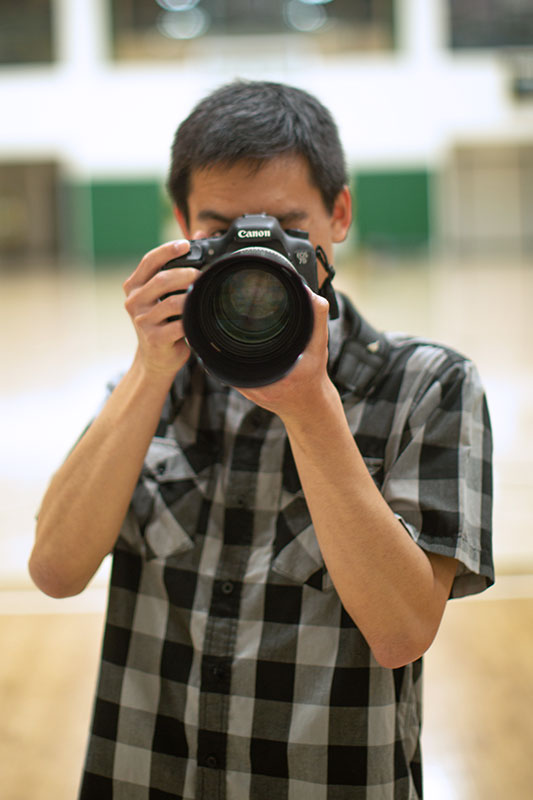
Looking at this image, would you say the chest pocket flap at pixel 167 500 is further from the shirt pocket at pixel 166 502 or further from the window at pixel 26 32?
the window at pixel 26 32

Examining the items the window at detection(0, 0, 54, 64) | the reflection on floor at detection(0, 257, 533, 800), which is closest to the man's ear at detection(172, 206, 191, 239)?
the reflection on floor at detection(0, 257, 533, 800)

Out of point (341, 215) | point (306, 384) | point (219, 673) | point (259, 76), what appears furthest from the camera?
point (259, 76)

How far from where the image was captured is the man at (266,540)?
0.91m

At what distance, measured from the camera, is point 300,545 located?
0.98 meters

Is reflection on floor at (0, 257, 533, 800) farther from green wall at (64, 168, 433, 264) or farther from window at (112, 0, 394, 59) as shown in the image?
window at (112, 0, 394, 59)

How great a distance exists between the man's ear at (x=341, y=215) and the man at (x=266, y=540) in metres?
0.05

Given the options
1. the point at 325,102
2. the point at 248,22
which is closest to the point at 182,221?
the point at 325,102

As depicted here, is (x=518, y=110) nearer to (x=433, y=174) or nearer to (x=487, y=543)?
(x=433, y=174)

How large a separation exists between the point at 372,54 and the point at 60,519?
16.0m

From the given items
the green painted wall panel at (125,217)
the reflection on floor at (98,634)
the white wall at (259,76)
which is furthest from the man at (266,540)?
the green painted wall panel at (125,217)

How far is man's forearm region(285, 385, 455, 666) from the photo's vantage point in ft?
2.89

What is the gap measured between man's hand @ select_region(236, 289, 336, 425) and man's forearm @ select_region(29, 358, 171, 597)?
17 cm

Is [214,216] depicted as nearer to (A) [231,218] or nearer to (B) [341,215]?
→ (A) [231,218]

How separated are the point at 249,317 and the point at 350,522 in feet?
0.81
